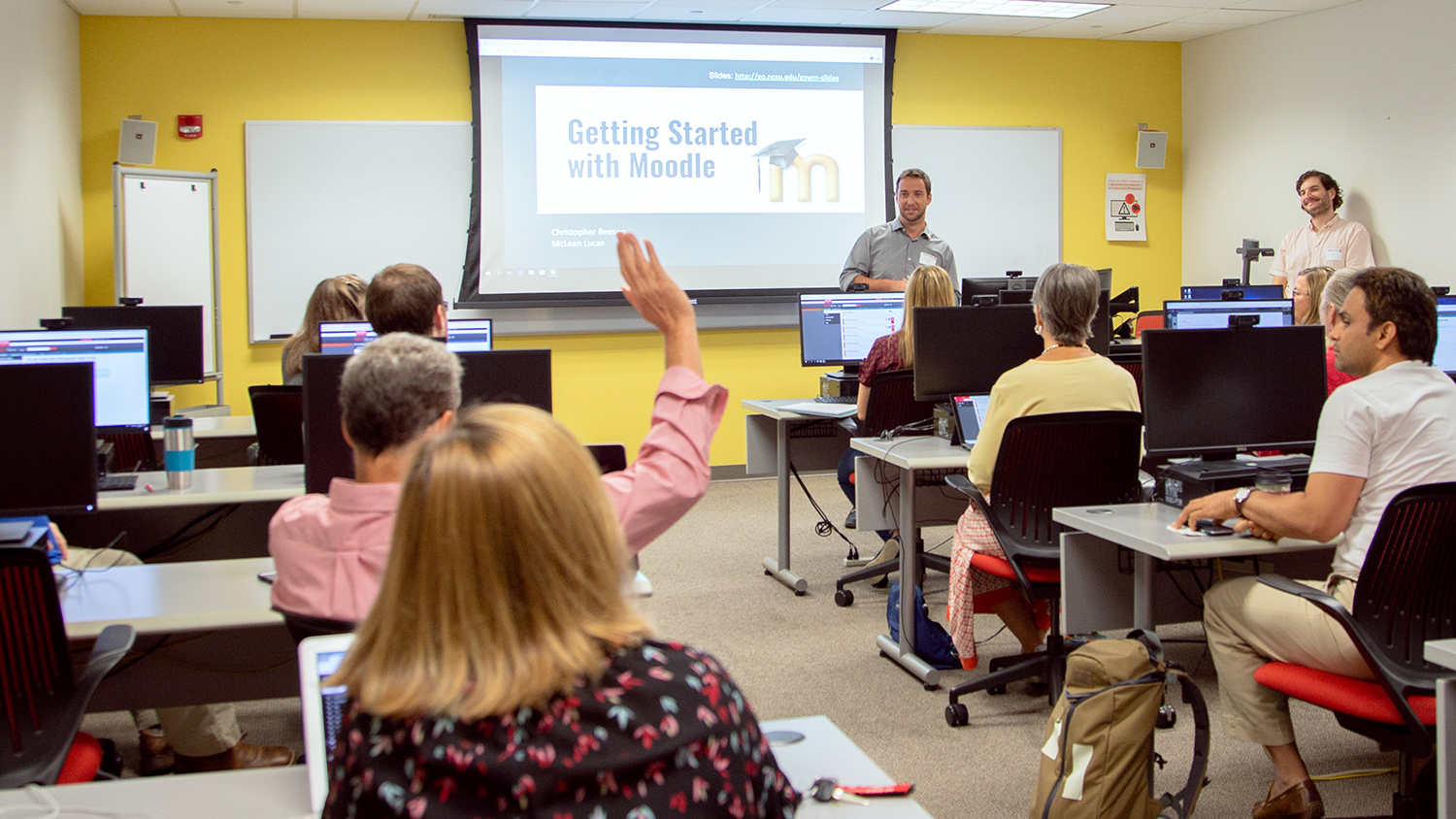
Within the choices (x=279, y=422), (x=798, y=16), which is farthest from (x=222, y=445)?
(x=798, y=16)


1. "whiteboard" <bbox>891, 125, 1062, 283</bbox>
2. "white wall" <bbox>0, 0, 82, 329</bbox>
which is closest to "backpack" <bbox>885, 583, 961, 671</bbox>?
"white wall" <bbox>0, 0, 82, 329</bbox>

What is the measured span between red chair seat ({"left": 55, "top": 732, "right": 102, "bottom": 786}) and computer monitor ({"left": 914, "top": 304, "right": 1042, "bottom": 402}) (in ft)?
9.21

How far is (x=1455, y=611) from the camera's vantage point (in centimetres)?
237

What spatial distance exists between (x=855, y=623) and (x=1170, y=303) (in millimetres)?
2144

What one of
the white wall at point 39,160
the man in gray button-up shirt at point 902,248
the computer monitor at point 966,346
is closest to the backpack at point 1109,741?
the computer monitor at point 966,346

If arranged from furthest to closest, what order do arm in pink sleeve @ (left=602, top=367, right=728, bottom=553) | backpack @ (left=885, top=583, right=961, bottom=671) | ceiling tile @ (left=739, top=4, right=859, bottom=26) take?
ceiling tile @ (left=739, top=4, right=859, bottom=26), backpack @ (left=885, top=583, right=961, bottom=671), arm in pink sleeve @ (left=602, top=367, right=728, bottom=553)

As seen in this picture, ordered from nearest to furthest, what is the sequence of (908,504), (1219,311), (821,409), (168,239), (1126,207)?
(908,504) → (821,409) → (1219,311) → (168,239) → (1126,207)

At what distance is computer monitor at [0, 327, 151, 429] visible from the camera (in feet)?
11.8

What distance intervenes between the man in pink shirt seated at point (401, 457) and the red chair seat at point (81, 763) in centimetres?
66

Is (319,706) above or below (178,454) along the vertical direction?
below

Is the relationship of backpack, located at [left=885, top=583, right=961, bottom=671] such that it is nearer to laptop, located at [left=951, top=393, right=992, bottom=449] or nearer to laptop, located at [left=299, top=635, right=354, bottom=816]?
laptop, located at [left=951, top=393, right=992, bottom=449]

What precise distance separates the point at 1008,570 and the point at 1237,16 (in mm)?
Result: 5675

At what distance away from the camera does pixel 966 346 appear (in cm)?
422

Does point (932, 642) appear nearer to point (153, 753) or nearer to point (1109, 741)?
point (1109, 741)
